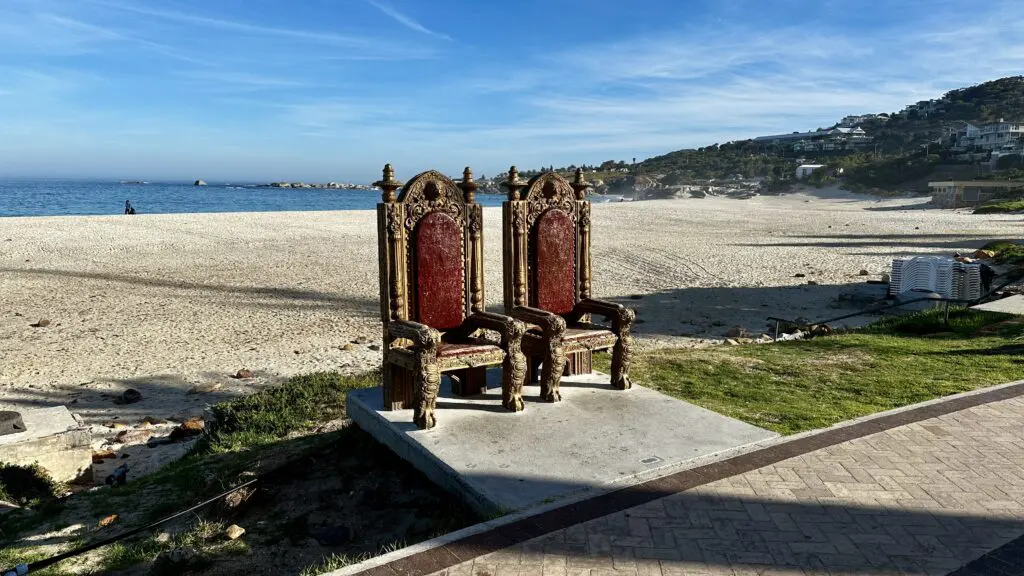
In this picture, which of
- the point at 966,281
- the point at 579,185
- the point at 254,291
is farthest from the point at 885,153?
the point at 579,185

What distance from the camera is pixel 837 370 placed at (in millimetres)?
7672

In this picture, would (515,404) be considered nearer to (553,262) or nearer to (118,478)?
(553,262)

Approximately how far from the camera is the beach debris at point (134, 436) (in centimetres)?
699

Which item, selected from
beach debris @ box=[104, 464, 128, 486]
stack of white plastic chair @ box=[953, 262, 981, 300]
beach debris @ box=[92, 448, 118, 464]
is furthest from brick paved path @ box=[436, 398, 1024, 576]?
stack of white plastic chair @ box=[953, 262, 981, 300]

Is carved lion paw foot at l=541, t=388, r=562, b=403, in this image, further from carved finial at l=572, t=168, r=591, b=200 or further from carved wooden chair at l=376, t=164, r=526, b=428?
carved finial at l=572, t=168, r=591, b=200

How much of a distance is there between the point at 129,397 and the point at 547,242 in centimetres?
561

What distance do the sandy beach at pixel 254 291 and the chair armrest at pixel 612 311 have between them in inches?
162

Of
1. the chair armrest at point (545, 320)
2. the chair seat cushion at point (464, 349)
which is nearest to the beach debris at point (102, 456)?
the chair seat cushion at point (464, 349)

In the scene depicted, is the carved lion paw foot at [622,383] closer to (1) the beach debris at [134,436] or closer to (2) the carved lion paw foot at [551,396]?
(2) the carved lion paw foot at [551,396]

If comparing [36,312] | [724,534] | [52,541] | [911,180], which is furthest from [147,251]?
[911,180]

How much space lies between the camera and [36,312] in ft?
42.9

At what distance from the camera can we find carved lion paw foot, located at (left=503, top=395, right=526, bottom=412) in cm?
541

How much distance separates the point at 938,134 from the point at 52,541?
14432 centimetres

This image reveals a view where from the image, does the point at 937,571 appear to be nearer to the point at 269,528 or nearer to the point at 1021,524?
the point at 1021,524
